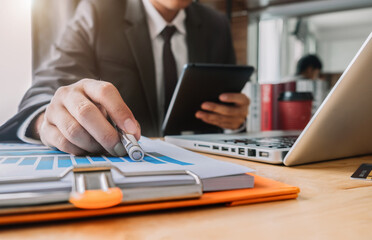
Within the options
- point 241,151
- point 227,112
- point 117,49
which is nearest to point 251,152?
point 241,151

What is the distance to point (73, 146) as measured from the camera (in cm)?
40

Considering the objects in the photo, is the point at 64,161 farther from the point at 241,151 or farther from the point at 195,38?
the point at 195,38

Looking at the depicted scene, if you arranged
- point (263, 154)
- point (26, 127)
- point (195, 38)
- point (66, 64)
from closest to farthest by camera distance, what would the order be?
1. point (263, 154)
2. point (26, 127)
3. point (66, 64)
4. point (195, 38)

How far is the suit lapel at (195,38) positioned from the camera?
1362 mm

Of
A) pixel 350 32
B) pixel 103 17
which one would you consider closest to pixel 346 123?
pixel 103 17

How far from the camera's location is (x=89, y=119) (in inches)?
14.3

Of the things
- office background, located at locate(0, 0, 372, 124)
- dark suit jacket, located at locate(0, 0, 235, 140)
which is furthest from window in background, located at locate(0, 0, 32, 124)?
dark suit jacket, located at locate(0, 0, 235, 140)

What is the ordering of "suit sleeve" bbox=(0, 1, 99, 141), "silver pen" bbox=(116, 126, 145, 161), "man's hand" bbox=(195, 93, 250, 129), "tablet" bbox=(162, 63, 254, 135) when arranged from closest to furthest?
"silver pen" bbox=(116, 126, 145, 161) < "suit sleeve" bbox=(0, 1, 99, 141) < "tablet" bbox=(162, 63, 254, 135) < "man's hand" bbox=(195, 93, 250, 129)

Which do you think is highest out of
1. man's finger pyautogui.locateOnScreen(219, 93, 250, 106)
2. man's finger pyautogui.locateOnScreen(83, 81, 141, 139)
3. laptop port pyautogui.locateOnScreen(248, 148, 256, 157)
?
man's finger pyautogui.locateOnScreen(83, 81, 141, 139)

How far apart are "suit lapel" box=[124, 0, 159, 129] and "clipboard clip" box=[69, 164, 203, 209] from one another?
917mm

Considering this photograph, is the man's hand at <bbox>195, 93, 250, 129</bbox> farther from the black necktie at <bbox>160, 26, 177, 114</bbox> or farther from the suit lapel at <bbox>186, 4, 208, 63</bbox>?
the suit lapel at <bbox>186, 4, 208, 63</bbox>

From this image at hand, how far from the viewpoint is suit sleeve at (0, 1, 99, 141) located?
588 millimetres

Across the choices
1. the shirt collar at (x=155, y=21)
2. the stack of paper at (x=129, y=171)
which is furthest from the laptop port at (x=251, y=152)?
the shirt collar at (x=155, y=21)

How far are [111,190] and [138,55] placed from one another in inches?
39.3
